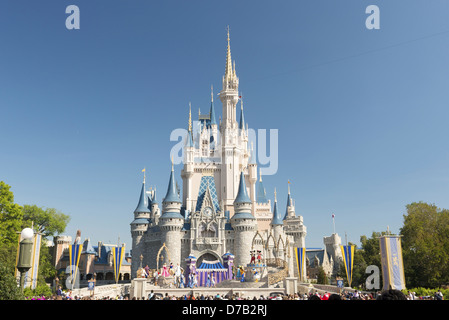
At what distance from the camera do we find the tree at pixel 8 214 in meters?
39.3

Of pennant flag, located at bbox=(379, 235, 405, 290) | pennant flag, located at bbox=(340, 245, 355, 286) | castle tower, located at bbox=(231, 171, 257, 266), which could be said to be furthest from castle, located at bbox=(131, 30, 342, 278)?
pennant flag, located at bbox=(379, 235, 405, 290)

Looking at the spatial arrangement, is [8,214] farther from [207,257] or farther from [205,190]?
[205,190]

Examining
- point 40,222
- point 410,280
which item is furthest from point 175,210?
point 410,280

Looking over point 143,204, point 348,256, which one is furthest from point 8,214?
point 348,256

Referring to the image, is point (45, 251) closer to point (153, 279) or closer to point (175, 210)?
point (175, 210)

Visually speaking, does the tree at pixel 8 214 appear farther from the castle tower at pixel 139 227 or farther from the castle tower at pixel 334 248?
the castle tower at pixel 334 248

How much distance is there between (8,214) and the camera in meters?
40.5

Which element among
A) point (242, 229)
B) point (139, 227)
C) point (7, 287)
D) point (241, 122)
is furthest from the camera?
point (241, 122)

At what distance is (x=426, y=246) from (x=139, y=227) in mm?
39399

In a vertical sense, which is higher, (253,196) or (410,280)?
(253,196)
